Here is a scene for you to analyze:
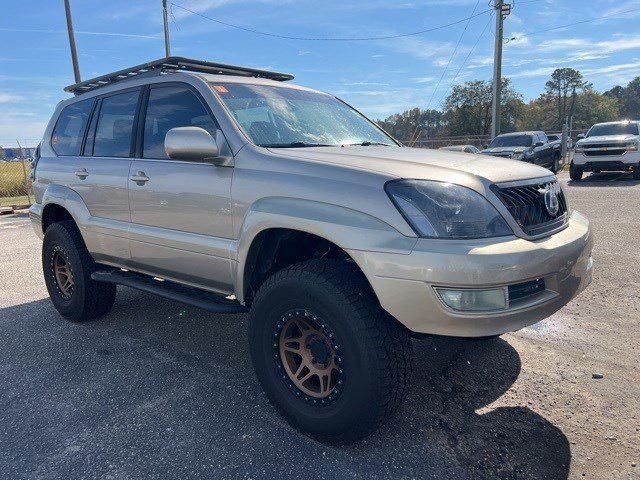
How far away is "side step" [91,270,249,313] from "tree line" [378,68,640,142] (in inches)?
134

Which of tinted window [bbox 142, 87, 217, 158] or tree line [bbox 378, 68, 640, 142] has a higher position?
tree line [bbox 378, 68, 640, 142]

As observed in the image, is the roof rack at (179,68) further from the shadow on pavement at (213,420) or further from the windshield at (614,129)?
the windshield at (614,129)

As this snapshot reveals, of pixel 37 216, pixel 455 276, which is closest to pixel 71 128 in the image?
pixel 37 216

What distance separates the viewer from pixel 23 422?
2.82 metres

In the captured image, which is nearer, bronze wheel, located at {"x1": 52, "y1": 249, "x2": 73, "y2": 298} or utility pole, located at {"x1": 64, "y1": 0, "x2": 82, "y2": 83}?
bronze wheel, located at {"x1": 52, "y1": 249, "x2": 73, "y2": 298}

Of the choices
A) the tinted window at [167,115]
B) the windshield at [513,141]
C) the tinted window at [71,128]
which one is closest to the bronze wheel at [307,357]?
the tinted window at [167,115]

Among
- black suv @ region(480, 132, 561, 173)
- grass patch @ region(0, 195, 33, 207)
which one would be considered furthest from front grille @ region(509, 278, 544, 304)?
grass patch @ region(0, 195, 33, 207)

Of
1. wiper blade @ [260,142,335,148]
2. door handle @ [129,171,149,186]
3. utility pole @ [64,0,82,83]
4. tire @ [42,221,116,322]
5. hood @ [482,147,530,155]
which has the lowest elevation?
tire @ [42,221,116,322]

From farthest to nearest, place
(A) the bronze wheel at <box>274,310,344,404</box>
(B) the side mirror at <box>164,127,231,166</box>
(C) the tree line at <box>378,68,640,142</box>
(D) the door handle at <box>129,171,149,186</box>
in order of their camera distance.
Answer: (C) the tree line at <box>378,68,640,142</box> < (D) the door handle at <box>129,171,149,186</box> < (B) the side mirror at <box>164,127,231,166</box> < (A) the bronze wheel at <box>274,310,344,404</box>

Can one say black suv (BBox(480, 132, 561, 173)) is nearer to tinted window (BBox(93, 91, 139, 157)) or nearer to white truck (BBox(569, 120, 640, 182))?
white truck (BBox(569, 120, 640, 182))

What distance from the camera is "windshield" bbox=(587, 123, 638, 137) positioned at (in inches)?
585

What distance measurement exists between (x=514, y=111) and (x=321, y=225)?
55.9 m

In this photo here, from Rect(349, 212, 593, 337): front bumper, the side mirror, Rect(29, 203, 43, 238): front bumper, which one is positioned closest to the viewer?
Rect(349, 212, 593, 337): front bumper

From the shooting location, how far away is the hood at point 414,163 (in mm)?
2422
